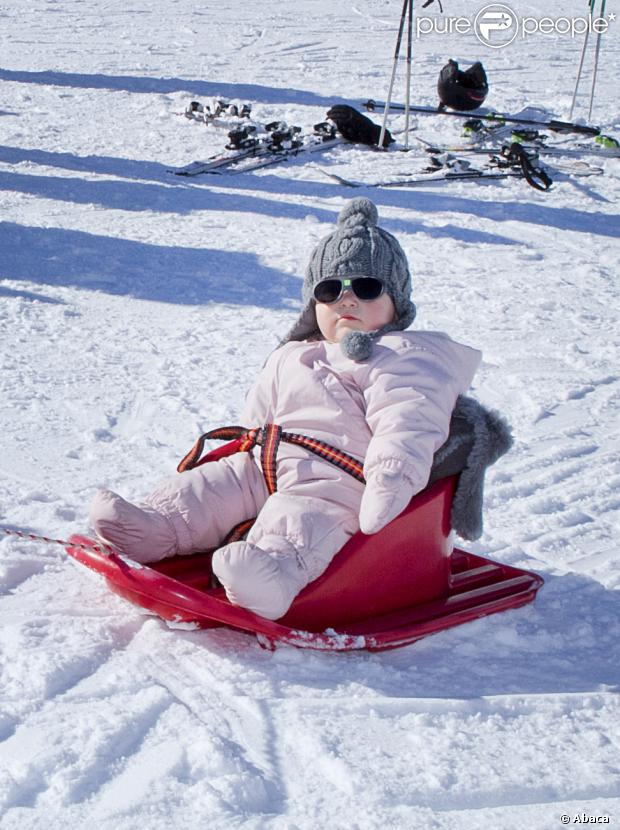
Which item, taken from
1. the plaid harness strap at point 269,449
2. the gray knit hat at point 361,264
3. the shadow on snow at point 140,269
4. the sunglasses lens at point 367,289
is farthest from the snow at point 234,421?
the sunglasses lens at point 367,289

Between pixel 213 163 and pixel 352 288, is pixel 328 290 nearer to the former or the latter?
pixel 352 288

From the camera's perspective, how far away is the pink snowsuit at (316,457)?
2523 millimetres

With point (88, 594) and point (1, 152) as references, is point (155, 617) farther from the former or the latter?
point (1, 152)

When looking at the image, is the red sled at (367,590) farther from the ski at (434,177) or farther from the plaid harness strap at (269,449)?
the ski at (434,177)

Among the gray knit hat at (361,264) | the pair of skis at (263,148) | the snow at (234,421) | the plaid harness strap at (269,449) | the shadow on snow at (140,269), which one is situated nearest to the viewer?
the snow at (234,421)

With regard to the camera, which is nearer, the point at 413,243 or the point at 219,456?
the point at 219,456

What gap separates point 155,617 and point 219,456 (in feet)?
1.75

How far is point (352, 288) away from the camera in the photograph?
9.30 ft

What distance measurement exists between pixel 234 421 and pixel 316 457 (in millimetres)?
1236

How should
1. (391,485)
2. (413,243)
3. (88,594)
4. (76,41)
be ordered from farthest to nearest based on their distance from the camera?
(76,41) → (413,243) → (88,594) → (391,485)

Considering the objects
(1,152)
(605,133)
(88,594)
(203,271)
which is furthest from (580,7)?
(88,594)

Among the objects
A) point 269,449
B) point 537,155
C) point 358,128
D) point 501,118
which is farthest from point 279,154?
point 269,449

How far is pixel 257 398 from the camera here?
2938 millimetres

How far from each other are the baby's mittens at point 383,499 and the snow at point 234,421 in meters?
0.33
